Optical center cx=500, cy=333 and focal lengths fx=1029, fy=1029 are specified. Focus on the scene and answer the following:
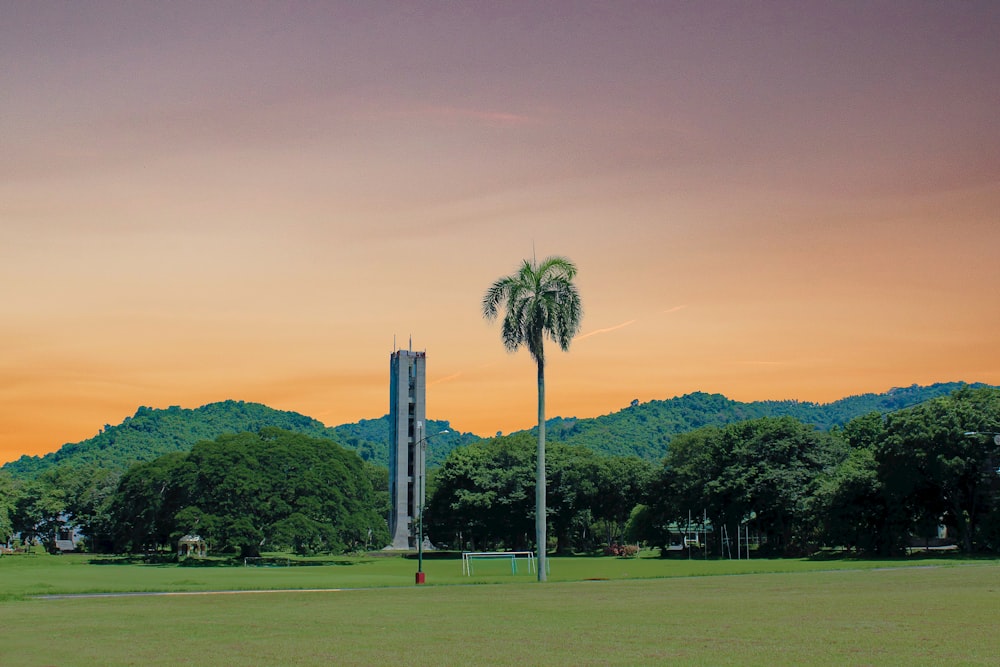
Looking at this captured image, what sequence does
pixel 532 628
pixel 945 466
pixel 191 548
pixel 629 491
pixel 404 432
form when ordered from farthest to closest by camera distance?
pixel 404 432 < pixel 629 491 < pixel 191 548 < pixel 945 466 < pixel 532 628

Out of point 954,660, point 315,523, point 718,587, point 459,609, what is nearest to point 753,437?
point 315,523

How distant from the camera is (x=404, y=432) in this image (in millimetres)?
171250

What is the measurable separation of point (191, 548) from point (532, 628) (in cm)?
9505

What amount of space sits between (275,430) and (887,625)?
88.7 meters

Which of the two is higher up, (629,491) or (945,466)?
(945,466)

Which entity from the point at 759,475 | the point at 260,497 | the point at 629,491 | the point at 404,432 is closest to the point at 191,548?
the point at 260,497

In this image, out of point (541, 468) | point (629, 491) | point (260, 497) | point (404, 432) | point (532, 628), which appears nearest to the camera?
point (532, 628)

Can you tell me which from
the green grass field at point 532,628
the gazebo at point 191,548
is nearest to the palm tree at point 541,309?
the green grass field at point 532,628

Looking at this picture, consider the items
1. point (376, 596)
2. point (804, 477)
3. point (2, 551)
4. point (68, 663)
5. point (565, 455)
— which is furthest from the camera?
point (2, 551)

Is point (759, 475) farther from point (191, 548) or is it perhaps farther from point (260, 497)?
point (191, 548)

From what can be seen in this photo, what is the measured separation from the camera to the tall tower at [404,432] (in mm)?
167375

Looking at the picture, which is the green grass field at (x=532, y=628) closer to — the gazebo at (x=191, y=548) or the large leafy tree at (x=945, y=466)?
the large leafy tree at (x=945, y=466)

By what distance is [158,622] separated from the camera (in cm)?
2712

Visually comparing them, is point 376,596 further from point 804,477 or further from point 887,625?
point 804,477
